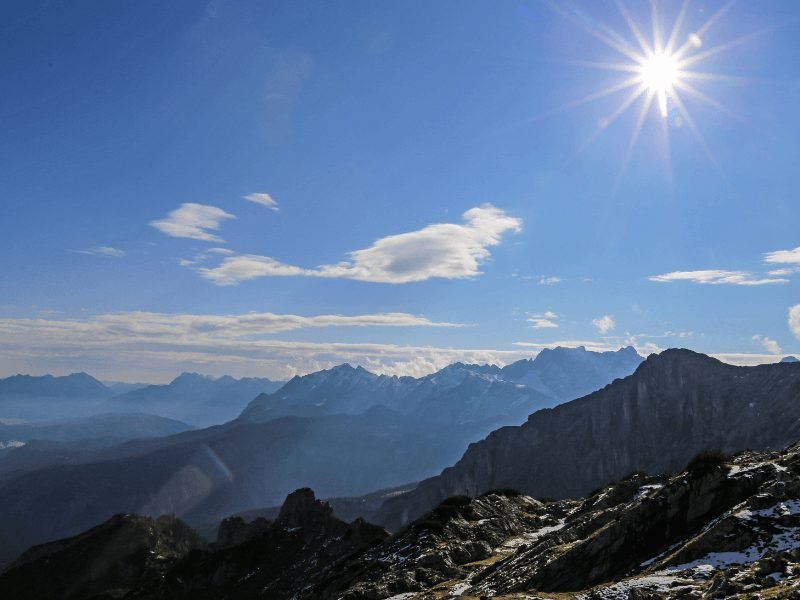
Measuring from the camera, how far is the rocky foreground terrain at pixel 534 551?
3400cm

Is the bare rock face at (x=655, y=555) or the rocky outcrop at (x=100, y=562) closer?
the bare rock face at (x=655, y=555)

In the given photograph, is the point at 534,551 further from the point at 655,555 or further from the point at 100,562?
the point at 100,562

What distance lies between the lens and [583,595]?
110ft

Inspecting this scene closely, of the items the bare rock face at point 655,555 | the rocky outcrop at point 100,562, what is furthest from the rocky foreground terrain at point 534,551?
the rocky outcrop at point 100,562

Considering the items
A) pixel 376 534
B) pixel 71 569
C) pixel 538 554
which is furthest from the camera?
pixel 71 569

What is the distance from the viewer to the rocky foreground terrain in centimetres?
3400

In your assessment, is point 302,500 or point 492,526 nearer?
point 492,526

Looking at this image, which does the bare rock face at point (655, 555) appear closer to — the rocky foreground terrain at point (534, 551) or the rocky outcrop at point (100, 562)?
the rocky foreground terrain at point (534, 551)

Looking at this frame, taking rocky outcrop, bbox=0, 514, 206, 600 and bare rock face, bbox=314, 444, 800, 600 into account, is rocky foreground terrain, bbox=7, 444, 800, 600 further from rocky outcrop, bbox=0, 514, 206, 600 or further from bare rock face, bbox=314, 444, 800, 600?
rocky outcrop, bbox=0, 514, 206, 600

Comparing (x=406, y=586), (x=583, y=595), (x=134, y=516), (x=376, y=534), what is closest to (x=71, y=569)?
(x=134, y=516)

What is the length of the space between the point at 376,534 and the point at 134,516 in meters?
119

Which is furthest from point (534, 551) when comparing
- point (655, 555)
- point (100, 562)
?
point (100, 562)

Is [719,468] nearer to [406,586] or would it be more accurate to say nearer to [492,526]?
[406,586]

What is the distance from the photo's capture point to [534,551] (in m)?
54.5
